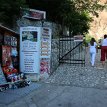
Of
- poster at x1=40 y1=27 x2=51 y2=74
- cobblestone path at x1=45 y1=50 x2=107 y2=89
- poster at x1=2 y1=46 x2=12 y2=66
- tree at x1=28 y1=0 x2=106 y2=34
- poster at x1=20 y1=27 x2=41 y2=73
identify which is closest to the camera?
poster at x1=2 y1=46 x2=12 y2=66

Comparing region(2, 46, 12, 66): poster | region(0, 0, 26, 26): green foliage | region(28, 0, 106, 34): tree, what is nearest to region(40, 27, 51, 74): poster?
region(2, 46, 12, 66): poster

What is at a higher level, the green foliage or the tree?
the tree

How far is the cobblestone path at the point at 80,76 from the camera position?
1271 centimetres

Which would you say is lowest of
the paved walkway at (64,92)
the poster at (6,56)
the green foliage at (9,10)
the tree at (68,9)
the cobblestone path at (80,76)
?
the paved walkway at (64,92)

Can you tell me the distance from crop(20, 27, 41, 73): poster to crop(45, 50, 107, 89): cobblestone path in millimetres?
782

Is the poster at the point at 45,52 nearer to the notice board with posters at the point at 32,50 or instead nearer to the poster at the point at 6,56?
the notice board with posters at the point at 32,50

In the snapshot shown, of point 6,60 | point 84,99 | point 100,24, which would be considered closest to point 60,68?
point 6,60

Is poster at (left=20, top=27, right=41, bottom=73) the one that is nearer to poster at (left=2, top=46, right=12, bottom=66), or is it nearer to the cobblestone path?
poster at (left=2, top=46, right=12, bottom=66)

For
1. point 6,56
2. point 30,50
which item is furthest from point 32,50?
point 6,56

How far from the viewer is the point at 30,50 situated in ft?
42.3

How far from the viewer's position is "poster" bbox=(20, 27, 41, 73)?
12812mm

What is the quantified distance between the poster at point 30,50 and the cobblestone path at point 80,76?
30.8 inches

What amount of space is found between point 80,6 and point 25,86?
15.3m

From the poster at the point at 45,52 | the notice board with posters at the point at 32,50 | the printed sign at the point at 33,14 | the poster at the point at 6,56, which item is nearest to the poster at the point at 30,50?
the notice board with posters at the point at 32,50
